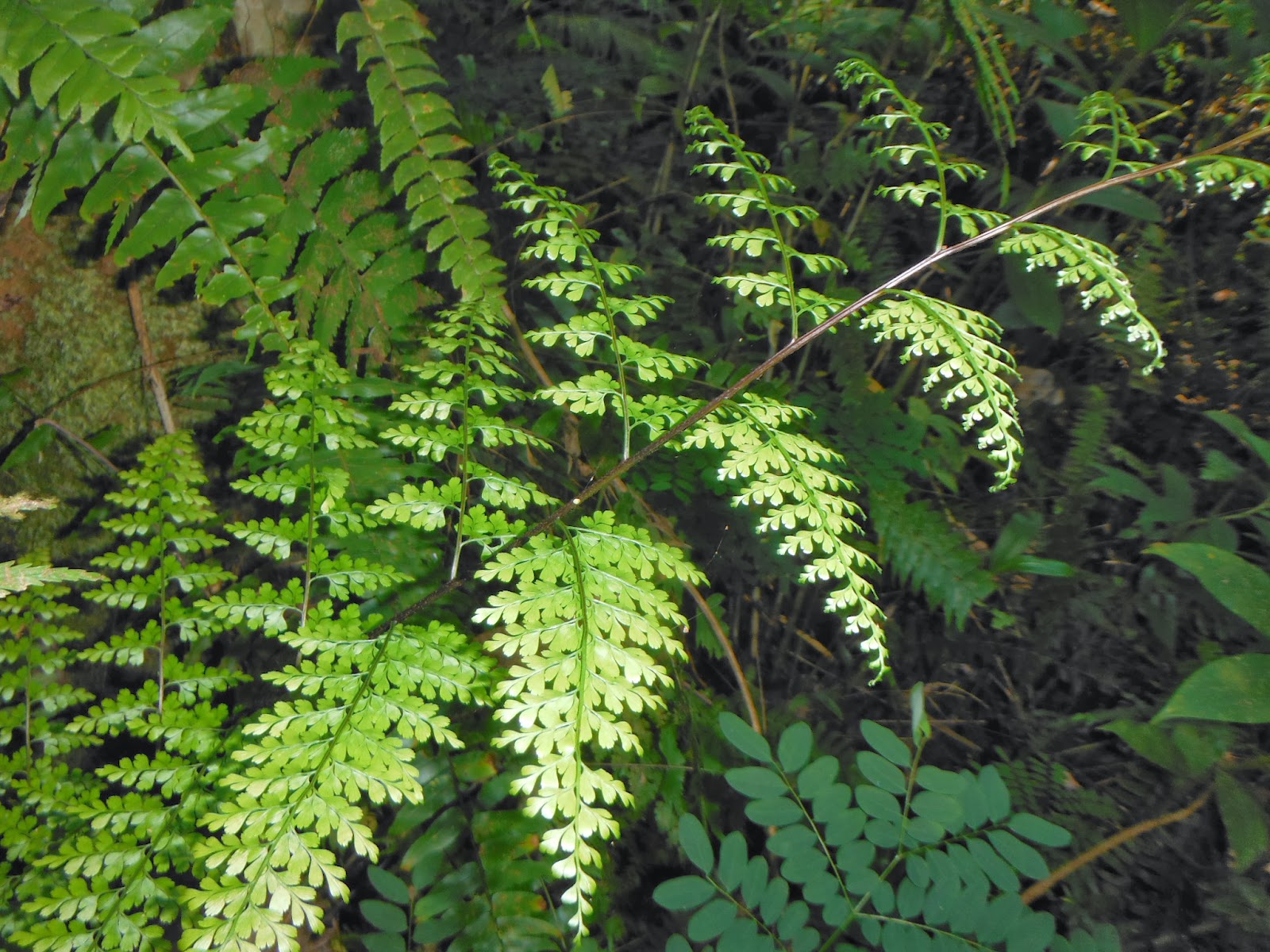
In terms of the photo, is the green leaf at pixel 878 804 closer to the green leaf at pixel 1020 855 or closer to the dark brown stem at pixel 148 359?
the green leaf at pixel 1020 855

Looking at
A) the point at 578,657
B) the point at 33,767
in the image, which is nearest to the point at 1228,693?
the point at 578,657

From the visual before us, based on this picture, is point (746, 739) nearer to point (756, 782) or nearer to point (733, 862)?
point (756, 782)

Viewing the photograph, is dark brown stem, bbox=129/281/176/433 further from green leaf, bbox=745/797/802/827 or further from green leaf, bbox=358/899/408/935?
green leaf, bbox=745/797/802/827

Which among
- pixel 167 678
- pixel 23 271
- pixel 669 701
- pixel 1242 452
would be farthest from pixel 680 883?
pixel 1242 452

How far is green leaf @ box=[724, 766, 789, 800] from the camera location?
168cm

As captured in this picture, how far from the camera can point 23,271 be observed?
6.57ft

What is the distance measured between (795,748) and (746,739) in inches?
4.7

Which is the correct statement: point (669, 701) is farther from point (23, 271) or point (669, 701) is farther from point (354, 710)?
point (23, 271)

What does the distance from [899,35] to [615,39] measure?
3.55 ft

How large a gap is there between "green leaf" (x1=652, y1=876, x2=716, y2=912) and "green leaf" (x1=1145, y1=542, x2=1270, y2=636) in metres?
1.52

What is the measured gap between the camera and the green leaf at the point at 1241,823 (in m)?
2.02

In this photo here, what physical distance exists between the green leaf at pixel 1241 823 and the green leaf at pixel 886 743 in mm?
1090

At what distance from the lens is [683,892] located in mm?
1570

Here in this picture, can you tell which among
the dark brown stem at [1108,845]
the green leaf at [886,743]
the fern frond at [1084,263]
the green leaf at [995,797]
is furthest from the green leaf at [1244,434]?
the green leaf at [886,743]
